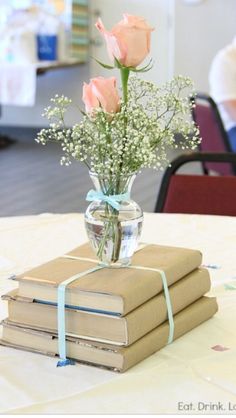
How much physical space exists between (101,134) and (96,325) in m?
0.28

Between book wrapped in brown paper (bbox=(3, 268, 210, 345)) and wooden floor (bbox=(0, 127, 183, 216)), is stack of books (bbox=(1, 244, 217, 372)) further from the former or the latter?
wooden floor (bbox=(0, 127, 183, 216))

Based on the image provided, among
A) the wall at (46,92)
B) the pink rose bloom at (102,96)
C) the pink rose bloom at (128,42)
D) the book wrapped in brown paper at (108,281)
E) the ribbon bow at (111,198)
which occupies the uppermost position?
the pink rose bloom at (128,42)

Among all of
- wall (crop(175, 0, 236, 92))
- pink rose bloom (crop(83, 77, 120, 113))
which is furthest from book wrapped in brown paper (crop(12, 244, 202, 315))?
wall (crop(175, 0, 236, 92))

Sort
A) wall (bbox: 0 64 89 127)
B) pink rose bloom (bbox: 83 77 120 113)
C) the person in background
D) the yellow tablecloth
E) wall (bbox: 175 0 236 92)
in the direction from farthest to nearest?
1. wall (bbox: 0 64 89 127)
2. wall (bbox: 175 0 236 92)
3. the person in background
4. pink rose bloom (bbox: 83 77 120 113)
5. the yellow tablecloth

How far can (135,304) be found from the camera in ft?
3.72

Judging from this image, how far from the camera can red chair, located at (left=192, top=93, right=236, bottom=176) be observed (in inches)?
148

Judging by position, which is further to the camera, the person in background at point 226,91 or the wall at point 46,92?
the wall at point 46,92

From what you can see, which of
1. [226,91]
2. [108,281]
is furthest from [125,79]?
[226,91]

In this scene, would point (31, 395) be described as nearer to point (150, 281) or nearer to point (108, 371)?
point (108, 371)

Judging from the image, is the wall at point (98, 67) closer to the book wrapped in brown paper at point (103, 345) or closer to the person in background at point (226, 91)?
the person in background at point (226, 91)

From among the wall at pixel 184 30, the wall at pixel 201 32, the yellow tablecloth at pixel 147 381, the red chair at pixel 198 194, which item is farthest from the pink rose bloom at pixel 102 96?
the wall at pixel 201 32

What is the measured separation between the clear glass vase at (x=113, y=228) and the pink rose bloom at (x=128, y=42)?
19 centimetres

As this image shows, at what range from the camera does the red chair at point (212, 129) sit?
376cm

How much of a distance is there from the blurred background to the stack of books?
5121 mm
